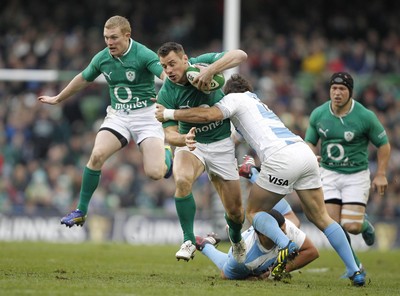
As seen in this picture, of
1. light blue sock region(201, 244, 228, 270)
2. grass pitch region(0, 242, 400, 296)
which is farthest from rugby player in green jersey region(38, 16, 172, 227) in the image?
light blue sock region(201, 244, 228, 270)

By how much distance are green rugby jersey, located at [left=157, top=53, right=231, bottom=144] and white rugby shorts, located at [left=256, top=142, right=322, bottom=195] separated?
0.97 metres

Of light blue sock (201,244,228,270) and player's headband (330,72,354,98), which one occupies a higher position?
player's headband (330,72,354,98)

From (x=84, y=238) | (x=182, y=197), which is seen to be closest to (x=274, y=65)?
(x=84, y=238)

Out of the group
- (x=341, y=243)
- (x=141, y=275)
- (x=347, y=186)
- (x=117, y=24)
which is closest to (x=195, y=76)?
(x=117, y=24)

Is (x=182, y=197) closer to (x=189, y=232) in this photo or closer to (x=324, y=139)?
(x=189, y=232)

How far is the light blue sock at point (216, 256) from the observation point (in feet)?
37.6

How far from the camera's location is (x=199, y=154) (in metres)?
11.1

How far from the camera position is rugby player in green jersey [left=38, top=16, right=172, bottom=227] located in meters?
12.2

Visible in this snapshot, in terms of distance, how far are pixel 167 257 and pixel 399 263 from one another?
12.3 feet

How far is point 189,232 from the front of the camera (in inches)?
441

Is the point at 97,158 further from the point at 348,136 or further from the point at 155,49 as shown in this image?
the point at 155,49

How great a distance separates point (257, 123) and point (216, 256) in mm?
1946

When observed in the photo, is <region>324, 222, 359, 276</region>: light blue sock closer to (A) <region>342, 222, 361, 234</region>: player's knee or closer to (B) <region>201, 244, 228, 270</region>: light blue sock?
(B) <region>201, 244, 228, 270</region>: light blue sock

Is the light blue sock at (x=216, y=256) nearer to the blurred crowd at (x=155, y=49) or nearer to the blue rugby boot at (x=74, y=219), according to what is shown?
the blue rugby boot at (x=74, y=219)
